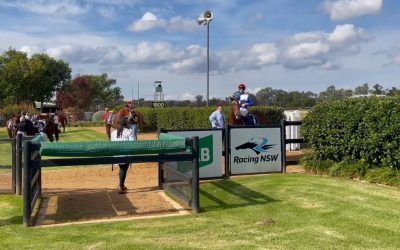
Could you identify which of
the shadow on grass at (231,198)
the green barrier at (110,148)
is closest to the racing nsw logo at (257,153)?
the shadow on grass at (231,198)

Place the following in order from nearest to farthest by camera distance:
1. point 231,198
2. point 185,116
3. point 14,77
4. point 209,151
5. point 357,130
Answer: point 231,198 < point 357,130 < point 209,151 < point 185,116 < point 14,77

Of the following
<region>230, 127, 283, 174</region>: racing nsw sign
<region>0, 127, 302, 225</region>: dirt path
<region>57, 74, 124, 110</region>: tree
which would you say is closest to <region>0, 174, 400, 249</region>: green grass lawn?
<region>0, 127, 302, 225</region>: dirt path

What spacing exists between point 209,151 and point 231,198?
90.0 inches

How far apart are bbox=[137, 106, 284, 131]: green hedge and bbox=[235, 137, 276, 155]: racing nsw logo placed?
8382 mm

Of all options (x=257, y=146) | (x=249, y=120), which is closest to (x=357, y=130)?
(x=257, y=146)

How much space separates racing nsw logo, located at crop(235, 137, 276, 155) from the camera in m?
11.7

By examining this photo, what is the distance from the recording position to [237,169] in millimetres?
11516

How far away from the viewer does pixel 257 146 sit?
11.8 meters

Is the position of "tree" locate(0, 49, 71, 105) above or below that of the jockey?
above

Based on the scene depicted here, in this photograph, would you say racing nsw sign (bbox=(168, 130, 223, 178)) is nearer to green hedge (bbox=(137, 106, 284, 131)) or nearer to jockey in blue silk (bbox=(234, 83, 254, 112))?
jockey in blue silk (bbox=(234, 83, 254, 112))

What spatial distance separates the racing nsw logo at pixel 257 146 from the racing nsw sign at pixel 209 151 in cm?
58

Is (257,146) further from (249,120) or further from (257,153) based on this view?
(249,120)

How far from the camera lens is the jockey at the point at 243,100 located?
46.9ft

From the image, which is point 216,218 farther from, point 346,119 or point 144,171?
point 144,171
